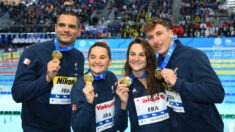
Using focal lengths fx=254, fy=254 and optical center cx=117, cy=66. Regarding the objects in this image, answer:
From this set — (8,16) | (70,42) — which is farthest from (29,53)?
(8,16)

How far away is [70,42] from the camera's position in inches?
106

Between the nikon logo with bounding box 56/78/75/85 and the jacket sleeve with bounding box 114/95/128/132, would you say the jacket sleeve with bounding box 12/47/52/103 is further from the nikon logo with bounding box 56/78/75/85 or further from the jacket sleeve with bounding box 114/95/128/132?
the jacket sleeve with bounding box 114/95/128/132

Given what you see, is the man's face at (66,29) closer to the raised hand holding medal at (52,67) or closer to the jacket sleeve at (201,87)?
the raised hand holding medal at (52,67)

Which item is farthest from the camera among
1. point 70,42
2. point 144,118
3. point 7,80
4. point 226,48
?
point 226,48

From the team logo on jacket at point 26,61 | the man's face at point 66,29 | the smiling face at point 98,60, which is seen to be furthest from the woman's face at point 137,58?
the team logo on jacket at point 26,61

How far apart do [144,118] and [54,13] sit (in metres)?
22.0

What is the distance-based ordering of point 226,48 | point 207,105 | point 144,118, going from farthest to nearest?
point 226,48, point 144,118, point 207,105

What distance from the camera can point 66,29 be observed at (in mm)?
2607

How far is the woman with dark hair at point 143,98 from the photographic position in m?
2.46

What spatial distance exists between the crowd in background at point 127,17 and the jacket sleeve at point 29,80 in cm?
1542

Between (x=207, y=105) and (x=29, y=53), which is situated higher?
(x=29, y=53)

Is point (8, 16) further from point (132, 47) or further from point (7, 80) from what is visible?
point (132, 47)

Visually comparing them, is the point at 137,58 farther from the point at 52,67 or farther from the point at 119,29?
the point at 119,29

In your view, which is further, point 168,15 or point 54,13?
point 54,13
